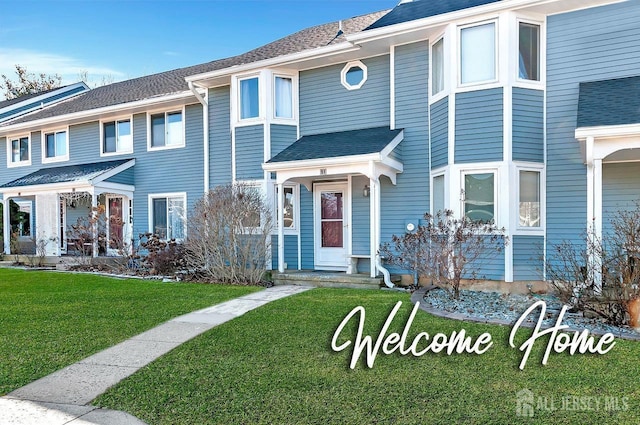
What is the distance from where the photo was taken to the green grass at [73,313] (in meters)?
5.20

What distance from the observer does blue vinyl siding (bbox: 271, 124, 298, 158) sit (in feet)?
38.9

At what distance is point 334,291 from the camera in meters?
9.16

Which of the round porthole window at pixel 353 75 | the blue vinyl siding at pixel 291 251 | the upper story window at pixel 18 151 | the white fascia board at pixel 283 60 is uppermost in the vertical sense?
the white fascia board at pixel 283 60

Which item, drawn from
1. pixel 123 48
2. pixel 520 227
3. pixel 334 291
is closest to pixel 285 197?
pixel 334 291

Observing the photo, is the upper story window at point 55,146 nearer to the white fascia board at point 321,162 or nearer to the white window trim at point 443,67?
the white fascia board at point 321,162

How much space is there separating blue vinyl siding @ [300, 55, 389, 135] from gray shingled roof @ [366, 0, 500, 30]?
843mm

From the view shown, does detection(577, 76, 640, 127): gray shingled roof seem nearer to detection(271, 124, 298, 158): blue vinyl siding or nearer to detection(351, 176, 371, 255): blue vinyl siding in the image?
detection(351, 176, 371, 255): blue vinyl siding

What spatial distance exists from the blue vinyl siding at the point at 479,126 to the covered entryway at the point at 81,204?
961 centimetres

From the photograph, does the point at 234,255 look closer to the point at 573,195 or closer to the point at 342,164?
the point at 342,164

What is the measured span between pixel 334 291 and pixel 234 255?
8.74ft

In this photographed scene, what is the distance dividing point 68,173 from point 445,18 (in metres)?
13.1

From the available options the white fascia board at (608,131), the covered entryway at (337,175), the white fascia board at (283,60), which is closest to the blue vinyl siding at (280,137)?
the covered entryway at (337,175)

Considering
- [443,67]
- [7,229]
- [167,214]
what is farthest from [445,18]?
[7,229]

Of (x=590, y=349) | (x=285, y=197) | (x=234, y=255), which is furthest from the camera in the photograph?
(x=285, y=197)
